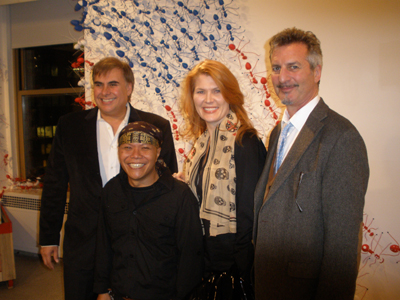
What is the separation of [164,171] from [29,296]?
2.43 metres

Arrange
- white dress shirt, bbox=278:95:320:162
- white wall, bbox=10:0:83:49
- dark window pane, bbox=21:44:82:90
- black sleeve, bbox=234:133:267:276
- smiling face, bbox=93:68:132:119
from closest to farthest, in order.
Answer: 1. white dress shirt, bbox=278:95:320:162
2. black sleeve, bbox=234:133:267:276
3. smiling face, bbox=93:68:132:119
4. white wall, bbox=10:0:83:49
5. dark window pane, bbox=21:44:82:90

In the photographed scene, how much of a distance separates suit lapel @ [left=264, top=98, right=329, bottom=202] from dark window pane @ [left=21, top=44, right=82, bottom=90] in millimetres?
3747

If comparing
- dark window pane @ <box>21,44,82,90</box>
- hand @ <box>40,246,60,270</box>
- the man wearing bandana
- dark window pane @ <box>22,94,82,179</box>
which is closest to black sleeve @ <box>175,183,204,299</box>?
the man wearing bandana

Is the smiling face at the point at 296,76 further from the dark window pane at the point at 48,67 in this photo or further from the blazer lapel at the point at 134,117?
the dark window pane at the point at 48,67

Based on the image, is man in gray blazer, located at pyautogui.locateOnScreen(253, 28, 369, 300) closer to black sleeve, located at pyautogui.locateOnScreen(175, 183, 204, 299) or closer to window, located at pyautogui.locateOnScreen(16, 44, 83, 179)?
black sleeve, located at pyautogui.locateOnScreen(175, 183, 204, 299)

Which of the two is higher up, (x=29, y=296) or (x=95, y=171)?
(x=95, y=171)

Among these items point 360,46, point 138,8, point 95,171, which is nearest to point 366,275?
point 360,46

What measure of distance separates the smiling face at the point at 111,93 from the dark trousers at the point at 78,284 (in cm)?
98

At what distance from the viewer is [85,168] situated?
173 cm

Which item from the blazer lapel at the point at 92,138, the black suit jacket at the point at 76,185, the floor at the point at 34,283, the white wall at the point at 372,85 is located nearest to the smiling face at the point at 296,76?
the black suit jacket at the point at 76,185

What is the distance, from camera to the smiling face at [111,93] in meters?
1.81

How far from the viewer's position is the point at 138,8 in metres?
3.01

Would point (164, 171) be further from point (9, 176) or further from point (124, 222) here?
point (9, 176)

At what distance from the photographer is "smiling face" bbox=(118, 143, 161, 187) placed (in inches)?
59.8
